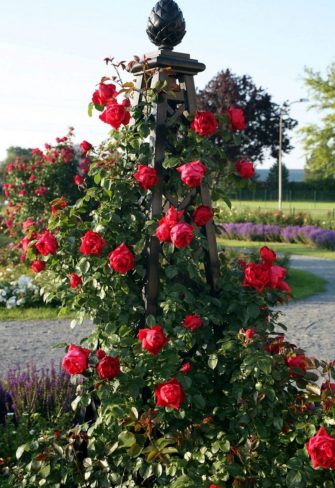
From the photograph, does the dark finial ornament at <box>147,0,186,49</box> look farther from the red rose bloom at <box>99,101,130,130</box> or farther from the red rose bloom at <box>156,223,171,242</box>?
the red rose bloom at <box>156,223,171,242</box>

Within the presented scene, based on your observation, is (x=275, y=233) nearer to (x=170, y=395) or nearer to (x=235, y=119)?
(x=235, y=119)

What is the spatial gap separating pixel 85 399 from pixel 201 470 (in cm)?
69

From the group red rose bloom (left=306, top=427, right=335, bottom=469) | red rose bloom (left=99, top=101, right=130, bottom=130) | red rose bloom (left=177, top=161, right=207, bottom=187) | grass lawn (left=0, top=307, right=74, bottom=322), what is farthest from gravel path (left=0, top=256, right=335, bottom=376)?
red rose bloom (left=306, top=427, right=335, bottom=469)

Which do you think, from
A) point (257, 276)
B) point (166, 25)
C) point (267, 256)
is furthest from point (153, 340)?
point (166, 25)

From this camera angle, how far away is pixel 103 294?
3396 mm

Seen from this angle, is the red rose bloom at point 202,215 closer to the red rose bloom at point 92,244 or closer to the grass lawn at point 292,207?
the red rose bloom at point 92,244

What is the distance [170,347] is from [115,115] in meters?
1.20

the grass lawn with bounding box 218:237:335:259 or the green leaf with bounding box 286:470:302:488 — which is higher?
the green leaf with bounding box 286:470:302:488

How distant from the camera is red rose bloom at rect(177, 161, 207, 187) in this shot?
10.3 feet

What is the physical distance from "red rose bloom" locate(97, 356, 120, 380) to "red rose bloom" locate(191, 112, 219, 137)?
1.20 meters

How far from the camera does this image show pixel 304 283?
42.0 ft

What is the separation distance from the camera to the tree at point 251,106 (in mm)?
42406

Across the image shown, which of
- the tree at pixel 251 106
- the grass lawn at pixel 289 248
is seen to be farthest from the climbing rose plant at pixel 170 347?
the tree at pixel 251 106

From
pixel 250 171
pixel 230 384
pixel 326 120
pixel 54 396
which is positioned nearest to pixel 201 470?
pixel 230 384
